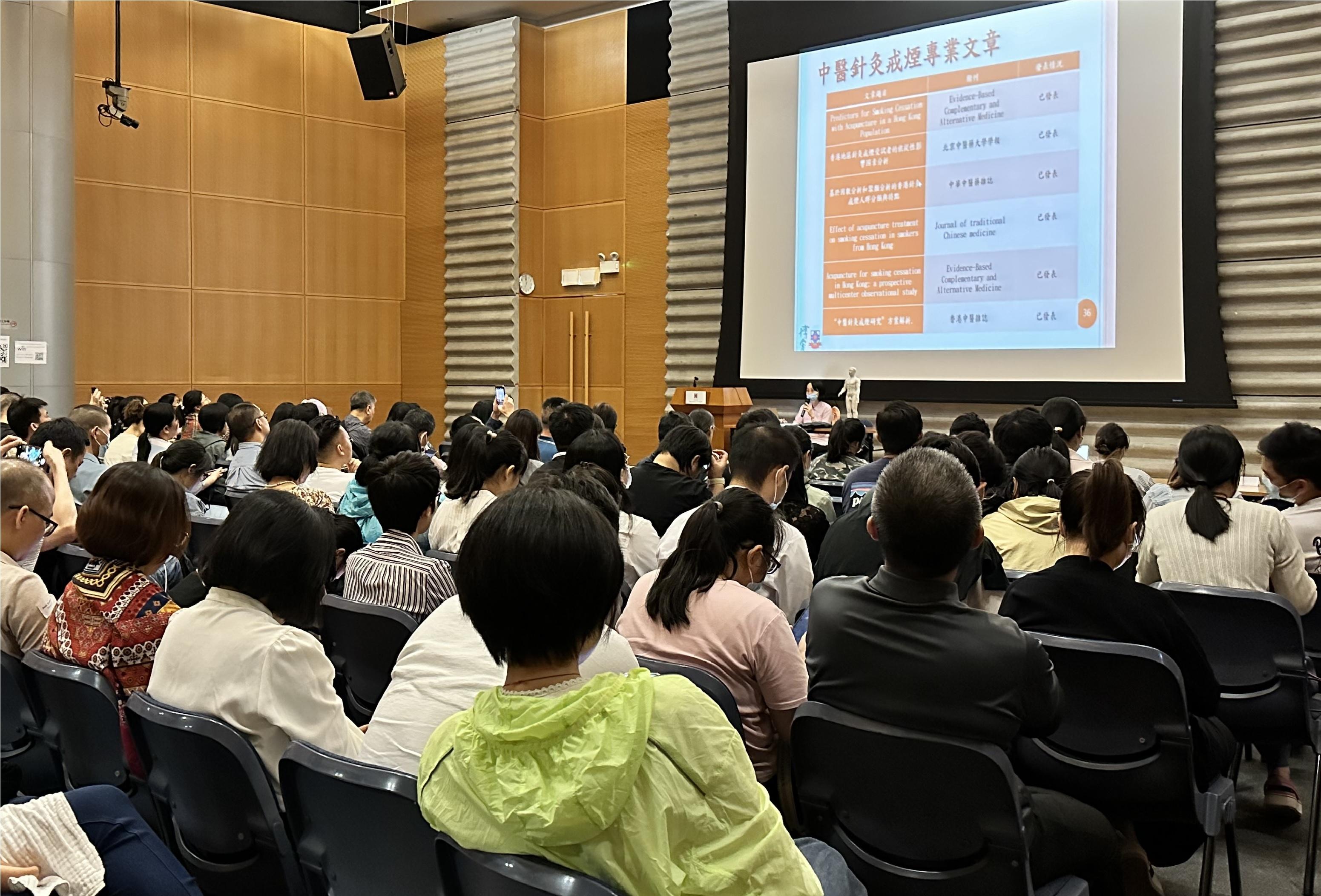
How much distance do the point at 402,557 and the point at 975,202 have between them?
21.5 feet

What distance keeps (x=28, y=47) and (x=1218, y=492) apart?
9.64 meters

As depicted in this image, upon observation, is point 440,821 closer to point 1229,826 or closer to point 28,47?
point 1229,826

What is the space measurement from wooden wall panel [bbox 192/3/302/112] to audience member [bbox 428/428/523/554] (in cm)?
878

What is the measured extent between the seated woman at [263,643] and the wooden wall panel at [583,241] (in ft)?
31.3

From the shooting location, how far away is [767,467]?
3621mm

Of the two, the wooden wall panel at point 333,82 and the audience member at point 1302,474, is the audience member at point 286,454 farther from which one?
the wooden wall panel at point 333,82

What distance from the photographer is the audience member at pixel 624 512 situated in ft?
12.1

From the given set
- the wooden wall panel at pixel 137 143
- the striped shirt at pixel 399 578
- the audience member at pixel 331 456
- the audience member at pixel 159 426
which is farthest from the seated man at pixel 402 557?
the wooden wall panel at pixel 137 143

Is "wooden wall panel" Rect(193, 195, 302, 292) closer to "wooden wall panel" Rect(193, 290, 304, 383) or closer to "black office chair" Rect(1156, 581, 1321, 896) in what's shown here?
"wooden wall panel" Rect(193, 290, 304, 383)

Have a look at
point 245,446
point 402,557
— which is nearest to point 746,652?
point 402,557

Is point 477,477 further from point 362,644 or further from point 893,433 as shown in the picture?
point 893,433

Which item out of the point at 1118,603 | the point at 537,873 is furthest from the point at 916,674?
the point at 537,873

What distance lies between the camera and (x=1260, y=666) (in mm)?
2959

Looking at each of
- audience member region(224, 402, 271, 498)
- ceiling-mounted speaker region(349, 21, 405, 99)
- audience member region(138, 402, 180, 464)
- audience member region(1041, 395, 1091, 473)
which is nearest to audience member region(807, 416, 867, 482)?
audience member region(1041, 395, 1091, 473)
